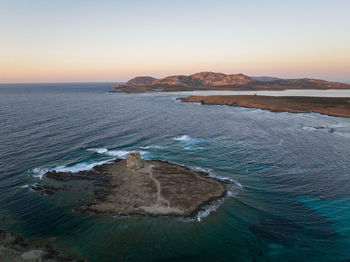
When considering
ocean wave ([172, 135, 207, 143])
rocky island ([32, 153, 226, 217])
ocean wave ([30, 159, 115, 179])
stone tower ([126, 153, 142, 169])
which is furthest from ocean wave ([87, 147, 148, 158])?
ocean wave ([172, 135, 207, 143])

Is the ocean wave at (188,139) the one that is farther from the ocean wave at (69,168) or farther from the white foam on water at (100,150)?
the ocean wave at (69,168)

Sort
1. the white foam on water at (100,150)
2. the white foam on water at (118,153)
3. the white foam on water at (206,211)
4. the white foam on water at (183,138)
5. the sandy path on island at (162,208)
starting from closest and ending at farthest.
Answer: the white foam on water at (206,211) < the sandy path on island at (162,208) < the white foam on water at (118,153) < the white foam on water at (100,150) < the white foam on water at (183,138)

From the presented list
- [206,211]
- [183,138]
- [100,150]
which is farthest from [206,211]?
[183,138]

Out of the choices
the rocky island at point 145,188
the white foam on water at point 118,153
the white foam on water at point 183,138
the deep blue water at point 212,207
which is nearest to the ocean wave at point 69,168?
the deep blue water at point 212,207

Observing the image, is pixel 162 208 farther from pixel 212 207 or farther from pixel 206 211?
pixel 212 207

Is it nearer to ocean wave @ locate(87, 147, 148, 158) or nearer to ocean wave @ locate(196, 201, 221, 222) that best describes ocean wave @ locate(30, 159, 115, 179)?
ocean wave @ locate(87, 147, 148, 158)

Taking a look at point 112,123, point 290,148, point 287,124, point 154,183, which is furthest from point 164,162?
point 287,124
